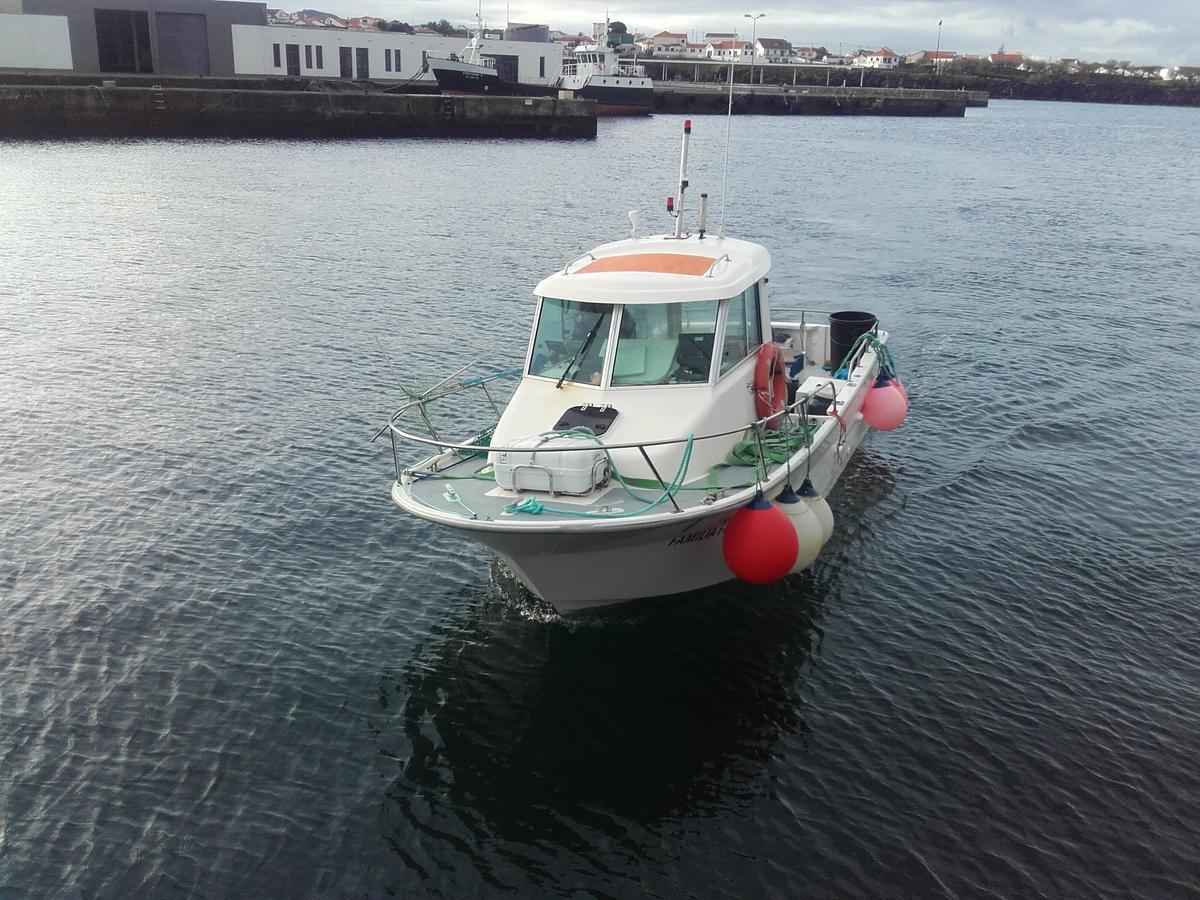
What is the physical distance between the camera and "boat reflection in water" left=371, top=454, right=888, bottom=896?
9.46 meters

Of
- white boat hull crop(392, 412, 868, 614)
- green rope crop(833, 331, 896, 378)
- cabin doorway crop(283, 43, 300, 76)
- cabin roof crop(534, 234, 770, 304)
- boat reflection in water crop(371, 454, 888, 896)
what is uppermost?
cabin doorway crop(283, 43, 300, 76)

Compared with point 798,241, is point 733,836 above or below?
below

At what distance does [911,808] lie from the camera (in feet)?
32.2

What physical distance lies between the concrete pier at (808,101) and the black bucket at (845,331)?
3767 inches

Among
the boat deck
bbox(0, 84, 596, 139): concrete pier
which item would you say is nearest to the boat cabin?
the boat deck

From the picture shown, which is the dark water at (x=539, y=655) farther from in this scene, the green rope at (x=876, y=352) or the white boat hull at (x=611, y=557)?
the green rope at (x=876, y=352)

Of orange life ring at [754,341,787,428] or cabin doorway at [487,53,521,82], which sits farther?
cabin doorway at [487,53,521,82]

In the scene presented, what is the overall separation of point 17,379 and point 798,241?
87.7 feet

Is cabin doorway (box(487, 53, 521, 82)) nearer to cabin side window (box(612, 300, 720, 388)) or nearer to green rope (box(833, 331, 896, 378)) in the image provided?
green rope (box(833, 331, 896, 378))

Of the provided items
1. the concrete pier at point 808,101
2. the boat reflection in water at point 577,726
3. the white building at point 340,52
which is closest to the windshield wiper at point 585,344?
the boat reflection in water at point 577,726

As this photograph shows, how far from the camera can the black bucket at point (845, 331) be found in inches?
719

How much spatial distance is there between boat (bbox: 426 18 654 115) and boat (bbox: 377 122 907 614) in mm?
75211

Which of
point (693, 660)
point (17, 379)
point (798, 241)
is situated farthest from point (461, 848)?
point (798, 241)

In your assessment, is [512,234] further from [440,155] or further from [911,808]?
[911,808]
